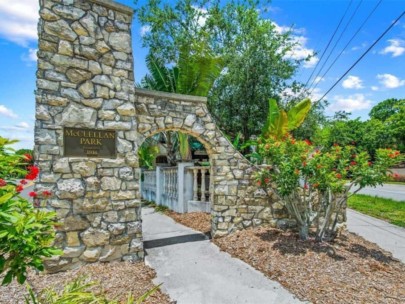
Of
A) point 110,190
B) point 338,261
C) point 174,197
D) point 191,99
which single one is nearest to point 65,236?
point 110,190

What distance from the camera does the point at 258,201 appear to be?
20.4ft

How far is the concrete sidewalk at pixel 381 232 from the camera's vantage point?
5.68 metres

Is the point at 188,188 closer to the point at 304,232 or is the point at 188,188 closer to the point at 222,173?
the point at 222,173

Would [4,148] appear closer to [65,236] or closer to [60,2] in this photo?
[65,236]

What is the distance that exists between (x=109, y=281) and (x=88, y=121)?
2.51 meters

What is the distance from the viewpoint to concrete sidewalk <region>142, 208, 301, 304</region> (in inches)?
144

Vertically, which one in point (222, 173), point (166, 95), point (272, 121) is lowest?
point (222, 173)

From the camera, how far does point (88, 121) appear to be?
4.48 m

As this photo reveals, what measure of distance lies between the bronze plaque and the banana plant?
4668 millimetres

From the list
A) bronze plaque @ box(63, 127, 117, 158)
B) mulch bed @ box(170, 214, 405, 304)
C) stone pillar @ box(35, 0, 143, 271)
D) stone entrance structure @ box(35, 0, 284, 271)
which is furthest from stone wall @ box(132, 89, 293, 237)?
bronze plaque @ box(63, 127, 117, 158)

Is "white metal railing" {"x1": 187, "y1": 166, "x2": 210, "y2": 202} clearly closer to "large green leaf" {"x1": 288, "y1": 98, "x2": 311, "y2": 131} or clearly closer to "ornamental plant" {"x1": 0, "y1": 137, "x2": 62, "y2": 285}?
"large green leaf" {"x1": 288, "y1": 98, "x2": 311, "y2": 131}

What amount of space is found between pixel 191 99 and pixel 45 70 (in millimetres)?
2674

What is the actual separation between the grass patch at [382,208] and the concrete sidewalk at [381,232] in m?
0.36

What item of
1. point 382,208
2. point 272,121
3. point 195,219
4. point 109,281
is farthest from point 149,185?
point 382,208
